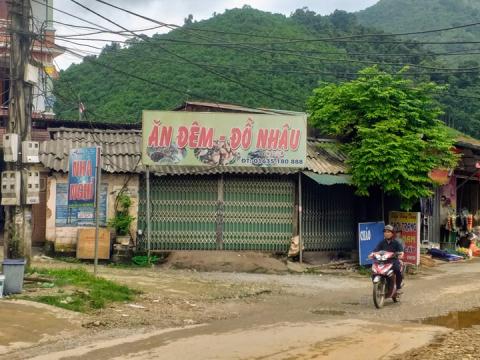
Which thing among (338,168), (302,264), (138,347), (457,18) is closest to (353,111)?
(338,168)

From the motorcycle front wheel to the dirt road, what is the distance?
0.17 metres

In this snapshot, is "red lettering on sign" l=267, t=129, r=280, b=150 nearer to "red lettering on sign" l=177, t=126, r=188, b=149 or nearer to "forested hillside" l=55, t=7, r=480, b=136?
"red lettering on sign" l=177, t=126, r=188, b=149

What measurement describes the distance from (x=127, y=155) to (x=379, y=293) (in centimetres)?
853

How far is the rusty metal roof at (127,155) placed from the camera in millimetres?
16250

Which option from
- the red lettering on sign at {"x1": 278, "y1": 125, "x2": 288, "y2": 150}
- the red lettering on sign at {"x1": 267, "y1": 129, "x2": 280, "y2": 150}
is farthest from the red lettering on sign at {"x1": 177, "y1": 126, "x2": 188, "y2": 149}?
the red lettering on sign at {"x1": 278, "y1": 125, "x2": 288, "y2": 150}

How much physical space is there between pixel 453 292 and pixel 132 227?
8380mm

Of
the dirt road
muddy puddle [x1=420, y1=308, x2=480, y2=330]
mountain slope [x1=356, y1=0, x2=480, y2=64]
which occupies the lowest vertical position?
muddy puddle [x1=420, y1=308, x2=480, y2=330]

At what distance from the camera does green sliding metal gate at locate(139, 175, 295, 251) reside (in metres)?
16.5

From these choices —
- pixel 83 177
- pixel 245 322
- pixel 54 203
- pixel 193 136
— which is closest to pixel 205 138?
pixel 193 136

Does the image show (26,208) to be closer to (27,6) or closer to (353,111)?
(27,6)

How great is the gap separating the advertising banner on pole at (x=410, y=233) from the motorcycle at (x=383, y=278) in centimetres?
538

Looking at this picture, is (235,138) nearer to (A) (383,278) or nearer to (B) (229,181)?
(B) (229,181)

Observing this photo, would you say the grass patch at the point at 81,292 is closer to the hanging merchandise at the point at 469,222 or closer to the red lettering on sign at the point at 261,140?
the red lettering on sign at the point at 261,140

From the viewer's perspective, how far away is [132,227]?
53.4 feet
